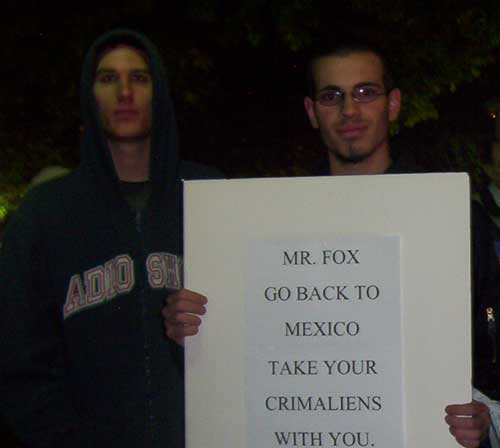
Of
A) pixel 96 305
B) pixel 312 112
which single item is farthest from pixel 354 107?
pixel 96 305

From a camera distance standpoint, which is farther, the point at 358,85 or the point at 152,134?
the point at 152,134

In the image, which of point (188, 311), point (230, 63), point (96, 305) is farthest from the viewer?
point (230, 63)

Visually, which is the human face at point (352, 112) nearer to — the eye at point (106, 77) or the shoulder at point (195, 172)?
the shoulder at point (195, 172)

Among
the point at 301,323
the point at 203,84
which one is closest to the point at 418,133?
the point at 203,84

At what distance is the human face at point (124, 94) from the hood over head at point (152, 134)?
2 cm

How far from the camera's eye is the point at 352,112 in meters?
2.79

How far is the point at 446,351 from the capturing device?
89.7 inches

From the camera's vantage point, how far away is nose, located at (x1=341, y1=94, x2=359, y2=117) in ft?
9.16

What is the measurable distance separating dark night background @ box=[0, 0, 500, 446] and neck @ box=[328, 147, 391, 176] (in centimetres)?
315

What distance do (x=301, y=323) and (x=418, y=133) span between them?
266 inches

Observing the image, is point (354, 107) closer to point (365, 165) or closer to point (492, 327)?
point (365, 165)

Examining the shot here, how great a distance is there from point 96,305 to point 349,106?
3.24ft

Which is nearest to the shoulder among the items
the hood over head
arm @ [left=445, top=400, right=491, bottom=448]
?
the hood over head

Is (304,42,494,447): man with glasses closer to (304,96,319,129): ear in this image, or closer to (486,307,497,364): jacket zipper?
(304,96,319,129): ear
